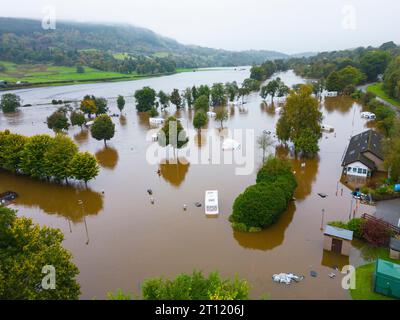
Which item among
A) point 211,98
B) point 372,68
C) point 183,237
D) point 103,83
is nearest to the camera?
point 183,237

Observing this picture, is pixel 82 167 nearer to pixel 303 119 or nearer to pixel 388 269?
pixel 303 119

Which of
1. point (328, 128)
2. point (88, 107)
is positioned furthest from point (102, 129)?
point (328, 128)

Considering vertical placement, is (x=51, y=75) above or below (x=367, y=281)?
above

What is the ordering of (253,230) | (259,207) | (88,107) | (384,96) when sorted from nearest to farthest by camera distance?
(259,207) < (253,230) < (88,107) < (384,96)

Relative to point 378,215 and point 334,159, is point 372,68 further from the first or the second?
point 378,215
